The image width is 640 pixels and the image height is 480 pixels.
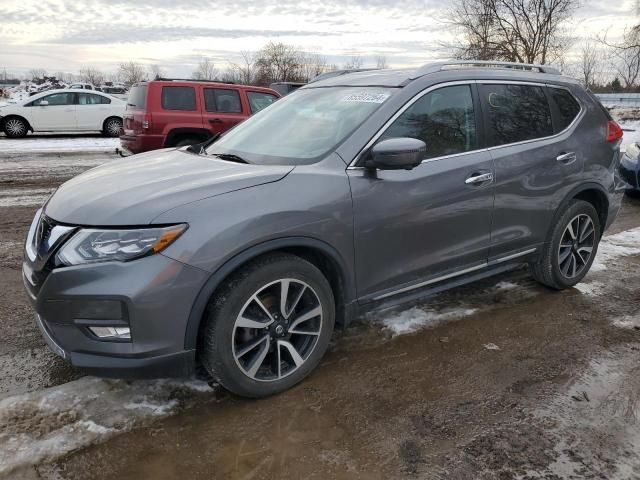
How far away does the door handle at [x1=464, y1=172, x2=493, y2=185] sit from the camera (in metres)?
3.48

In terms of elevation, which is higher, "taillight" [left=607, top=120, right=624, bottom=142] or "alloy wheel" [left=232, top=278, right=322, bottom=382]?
"taillight" [left=607, top=120, right=624, bottom=142]

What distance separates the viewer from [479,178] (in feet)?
11.6

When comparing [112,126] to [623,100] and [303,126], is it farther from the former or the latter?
[623,100]

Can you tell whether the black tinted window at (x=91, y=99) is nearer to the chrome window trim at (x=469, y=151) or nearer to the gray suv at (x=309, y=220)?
the gray suv at (x=309, y=220)

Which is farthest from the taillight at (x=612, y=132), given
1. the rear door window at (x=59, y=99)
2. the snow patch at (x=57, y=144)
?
the rear door window at (x=59, y=99)

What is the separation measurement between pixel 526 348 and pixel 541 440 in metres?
1.03

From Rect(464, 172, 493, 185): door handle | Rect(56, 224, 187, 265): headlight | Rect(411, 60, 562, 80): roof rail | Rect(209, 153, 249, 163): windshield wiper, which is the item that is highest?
Rect(411, 60, 562, 80): roof rail

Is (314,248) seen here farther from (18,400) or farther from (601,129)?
(601,129)

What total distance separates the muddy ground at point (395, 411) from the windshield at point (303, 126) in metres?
1.34

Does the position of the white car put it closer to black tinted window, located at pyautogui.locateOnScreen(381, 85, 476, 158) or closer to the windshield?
the windshield

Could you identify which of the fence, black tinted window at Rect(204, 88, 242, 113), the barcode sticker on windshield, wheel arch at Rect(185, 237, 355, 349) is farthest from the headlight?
the fence

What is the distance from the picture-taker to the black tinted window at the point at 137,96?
974 centimetres

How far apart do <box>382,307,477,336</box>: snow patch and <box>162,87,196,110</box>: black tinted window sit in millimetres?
7392

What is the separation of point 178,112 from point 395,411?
836cm
